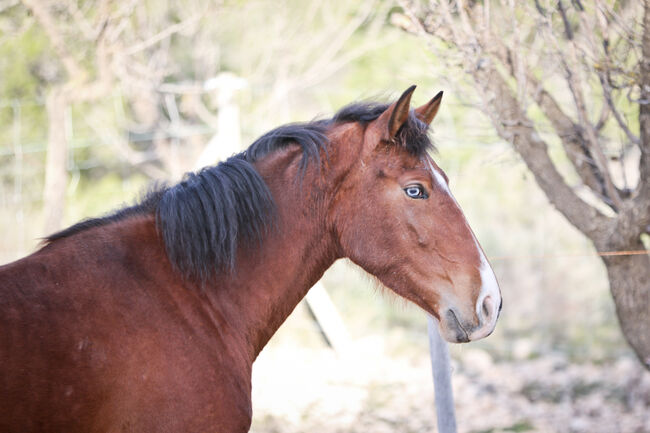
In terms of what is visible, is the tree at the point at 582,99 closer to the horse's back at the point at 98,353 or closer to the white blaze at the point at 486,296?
the white blaze at the point at 486,296

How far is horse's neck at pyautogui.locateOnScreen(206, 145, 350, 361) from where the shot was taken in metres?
2.41

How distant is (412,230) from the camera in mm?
2422

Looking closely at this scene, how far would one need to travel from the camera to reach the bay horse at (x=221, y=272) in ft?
6.44

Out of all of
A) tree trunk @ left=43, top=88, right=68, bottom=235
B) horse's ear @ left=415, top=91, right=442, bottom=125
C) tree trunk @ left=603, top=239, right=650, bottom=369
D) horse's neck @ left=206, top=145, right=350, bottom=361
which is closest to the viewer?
horse's neck @ left=206, top=145, right=350, bottom=361

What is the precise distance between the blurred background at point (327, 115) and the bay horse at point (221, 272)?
0.28 meters

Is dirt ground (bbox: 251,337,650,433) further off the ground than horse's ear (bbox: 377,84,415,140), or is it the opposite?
horse's ear (bbox: 377,84,415,140)

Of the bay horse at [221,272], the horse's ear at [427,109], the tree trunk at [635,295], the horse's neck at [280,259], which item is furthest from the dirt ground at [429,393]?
the horse's ear at [427,109]

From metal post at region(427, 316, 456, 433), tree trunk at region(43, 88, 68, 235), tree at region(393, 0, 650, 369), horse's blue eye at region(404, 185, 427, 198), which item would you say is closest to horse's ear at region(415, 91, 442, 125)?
horse's blue eye at region(404, 185, 427, 198)

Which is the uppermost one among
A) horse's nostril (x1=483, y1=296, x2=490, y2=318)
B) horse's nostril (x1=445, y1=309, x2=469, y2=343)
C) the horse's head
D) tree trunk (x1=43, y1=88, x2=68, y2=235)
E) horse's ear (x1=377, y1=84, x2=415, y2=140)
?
horse's ear (x1=377, y1=84, x2=415, y2=140)

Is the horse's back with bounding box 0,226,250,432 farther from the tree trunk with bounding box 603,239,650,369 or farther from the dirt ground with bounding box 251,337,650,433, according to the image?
the dirt ground with bounding box 251,337,650,433

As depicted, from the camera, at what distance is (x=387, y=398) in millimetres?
5859

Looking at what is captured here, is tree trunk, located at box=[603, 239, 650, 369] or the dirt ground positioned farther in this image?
the dirt ground

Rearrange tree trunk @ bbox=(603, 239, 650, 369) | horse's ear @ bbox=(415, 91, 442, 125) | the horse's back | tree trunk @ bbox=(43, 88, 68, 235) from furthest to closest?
tree trunk @ bbox=(43, 88, 68, 235)
tree trunk @ bbox=(603, 239, 650, 369)
horse's ear @ bbox=(415, 91, 442, 125)
the horse's back

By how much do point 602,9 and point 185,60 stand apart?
11.4m
